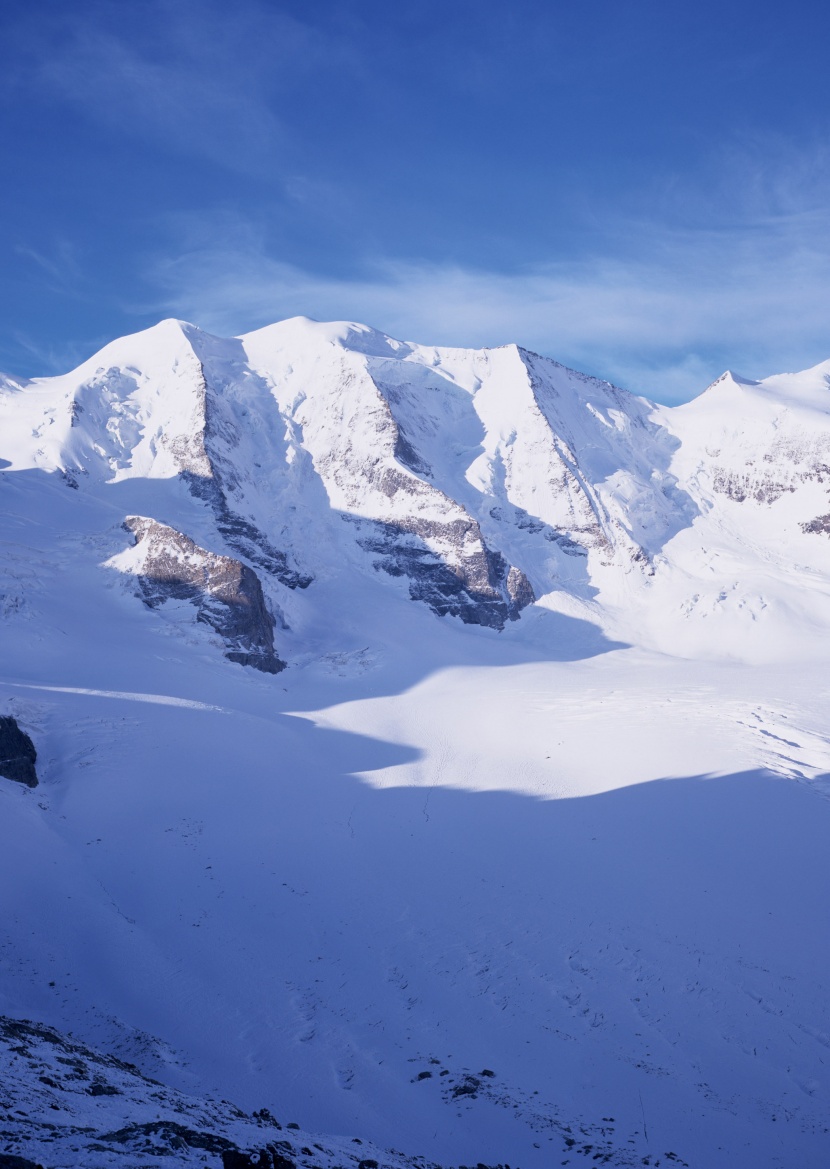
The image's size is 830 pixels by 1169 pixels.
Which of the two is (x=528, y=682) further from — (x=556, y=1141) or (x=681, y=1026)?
(x=556, y=1141)

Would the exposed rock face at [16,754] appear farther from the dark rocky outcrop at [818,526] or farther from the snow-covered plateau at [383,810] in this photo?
the dark rocky outcrop at [818,526]

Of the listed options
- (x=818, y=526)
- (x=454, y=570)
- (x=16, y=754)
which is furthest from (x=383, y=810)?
(x=818, y=526)

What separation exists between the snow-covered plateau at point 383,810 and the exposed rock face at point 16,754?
0.18 metres

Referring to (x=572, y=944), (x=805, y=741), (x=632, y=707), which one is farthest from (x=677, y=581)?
(x=572, y=944)

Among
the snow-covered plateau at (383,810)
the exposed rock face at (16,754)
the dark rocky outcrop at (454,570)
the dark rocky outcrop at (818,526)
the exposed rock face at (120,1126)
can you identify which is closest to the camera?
the exposed rock face at (120,1126)

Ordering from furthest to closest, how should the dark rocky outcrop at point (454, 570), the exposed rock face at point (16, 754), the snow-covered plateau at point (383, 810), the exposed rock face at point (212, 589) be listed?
the dark rocky outcrop at point (454, 570) < the exposed rock face at point (212, 589) < the exposed rock face at point (16, 754) < the snow-covered plateau at point (383, 810)

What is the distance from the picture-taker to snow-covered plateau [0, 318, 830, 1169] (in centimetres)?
1431

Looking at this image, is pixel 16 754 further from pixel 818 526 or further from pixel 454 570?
pixel 818 526

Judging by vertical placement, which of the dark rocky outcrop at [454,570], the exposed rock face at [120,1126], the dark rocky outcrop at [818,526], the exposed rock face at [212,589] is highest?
the dark rocky outcrop at [818,526]

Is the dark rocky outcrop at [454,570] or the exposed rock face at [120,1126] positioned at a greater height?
the dark rocky outcrop at [454,570]

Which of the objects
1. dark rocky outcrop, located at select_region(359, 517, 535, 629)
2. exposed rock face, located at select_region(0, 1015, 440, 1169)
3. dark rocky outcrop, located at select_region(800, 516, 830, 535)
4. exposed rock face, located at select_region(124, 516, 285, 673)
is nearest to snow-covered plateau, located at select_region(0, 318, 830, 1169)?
exposed rock face, located at select_region(0, 1015, 440, 1169)

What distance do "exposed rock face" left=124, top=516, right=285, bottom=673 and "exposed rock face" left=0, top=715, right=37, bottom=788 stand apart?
28.8 meters

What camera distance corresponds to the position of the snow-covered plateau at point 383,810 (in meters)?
14.3

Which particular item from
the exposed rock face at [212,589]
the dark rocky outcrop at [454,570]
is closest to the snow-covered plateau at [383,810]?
the exposed rock face at [212,589]
